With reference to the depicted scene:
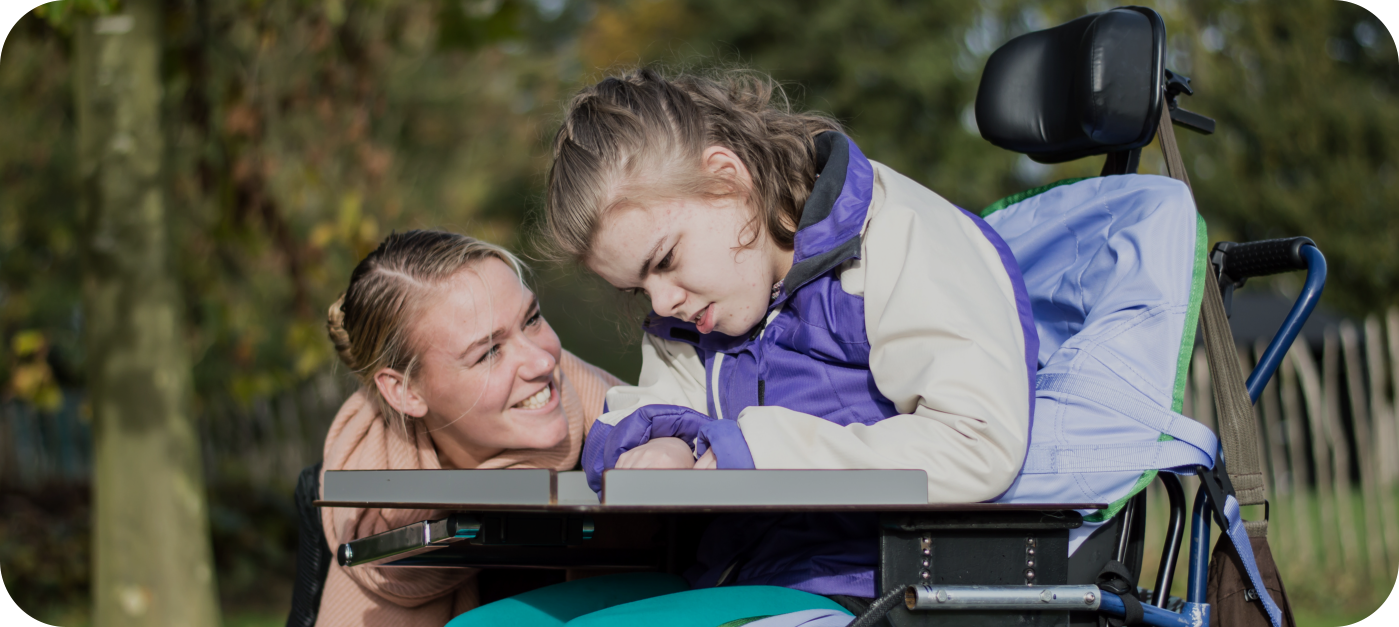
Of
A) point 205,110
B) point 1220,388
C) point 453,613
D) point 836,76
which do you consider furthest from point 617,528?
point 836,76

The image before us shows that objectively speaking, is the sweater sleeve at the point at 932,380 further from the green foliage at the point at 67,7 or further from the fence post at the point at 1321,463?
the fence post at the point at 1321,463

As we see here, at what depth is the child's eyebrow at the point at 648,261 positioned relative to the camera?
1.76m

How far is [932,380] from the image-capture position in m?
1.49

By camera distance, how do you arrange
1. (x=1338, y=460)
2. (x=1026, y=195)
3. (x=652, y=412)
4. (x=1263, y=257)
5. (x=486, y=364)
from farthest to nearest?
(x=1338, y=460) → (x=1026, y=195) → (x=486, y=364) → (x=1263, y=257) → (x=652, y=412)

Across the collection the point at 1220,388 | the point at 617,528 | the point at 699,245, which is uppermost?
the point at 699,245

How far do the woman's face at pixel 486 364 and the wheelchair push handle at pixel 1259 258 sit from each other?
130cm

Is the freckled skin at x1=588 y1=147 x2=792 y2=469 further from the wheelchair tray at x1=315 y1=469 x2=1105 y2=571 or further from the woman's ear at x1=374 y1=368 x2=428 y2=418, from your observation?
the woman's ear at x1=374 y1=368 x2=428 y2=418

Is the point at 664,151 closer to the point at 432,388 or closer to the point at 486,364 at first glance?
the point at 486,364

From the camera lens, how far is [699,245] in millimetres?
1762

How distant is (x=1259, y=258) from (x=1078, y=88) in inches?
17.7

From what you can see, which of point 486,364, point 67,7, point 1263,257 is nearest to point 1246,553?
point 1263,257

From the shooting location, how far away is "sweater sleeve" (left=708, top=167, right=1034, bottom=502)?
1.46 m

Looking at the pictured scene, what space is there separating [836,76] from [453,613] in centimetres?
1432

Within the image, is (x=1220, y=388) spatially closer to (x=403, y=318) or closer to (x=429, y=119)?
(x=403, y=318)
